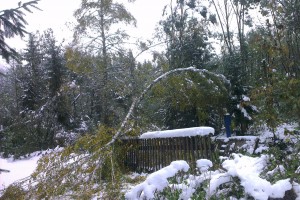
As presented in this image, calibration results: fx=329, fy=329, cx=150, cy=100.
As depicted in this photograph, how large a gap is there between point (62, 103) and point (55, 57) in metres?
3.59

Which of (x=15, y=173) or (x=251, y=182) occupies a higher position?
(x=251, y=182)

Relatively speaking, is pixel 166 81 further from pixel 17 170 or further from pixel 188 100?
pixel 17 170

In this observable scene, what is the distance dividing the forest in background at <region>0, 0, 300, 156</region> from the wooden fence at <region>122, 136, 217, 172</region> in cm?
54

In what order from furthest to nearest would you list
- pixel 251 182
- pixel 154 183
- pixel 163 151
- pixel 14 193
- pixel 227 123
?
pixel 227 123
pixel 163 151
pixel 14 193
pixel 154 183
pixel 251 182

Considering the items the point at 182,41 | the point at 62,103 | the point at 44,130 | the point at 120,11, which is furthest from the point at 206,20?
the point at 44,130

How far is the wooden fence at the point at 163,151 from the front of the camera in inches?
269

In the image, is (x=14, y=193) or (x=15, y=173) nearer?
(x=14, y=193)

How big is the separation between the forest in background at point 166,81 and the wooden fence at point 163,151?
0.54 meters

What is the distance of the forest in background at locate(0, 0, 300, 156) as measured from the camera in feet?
25.2

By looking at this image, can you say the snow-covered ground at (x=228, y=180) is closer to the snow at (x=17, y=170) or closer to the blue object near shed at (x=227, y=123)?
the snow at (x=17, y=170)

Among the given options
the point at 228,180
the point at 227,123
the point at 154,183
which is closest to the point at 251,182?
the point at 228,180

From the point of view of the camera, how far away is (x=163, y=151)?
25.8 feet

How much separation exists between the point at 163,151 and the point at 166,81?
3506mm

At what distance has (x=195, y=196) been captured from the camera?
3.86 m
